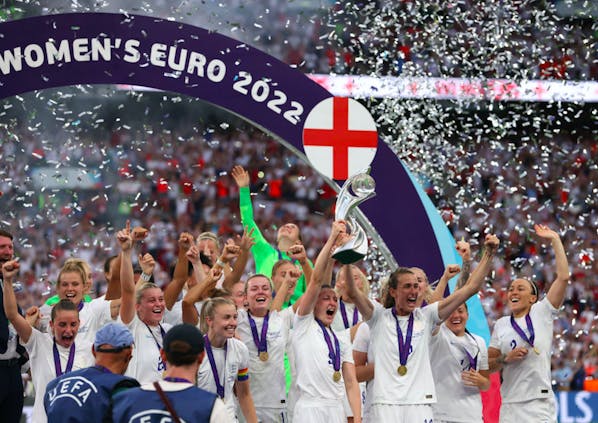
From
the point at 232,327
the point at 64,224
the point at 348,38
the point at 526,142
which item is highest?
the point at 348,38

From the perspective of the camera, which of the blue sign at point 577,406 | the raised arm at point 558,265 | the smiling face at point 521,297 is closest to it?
the raised arm at point 558,265

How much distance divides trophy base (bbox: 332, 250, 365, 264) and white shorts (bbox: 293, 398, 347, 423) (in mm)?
1288

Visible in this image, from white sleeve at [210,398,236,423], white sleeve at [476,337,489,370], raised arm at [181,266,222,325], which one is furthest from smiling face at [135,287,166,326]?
white sleeve at [210,398,236,423]

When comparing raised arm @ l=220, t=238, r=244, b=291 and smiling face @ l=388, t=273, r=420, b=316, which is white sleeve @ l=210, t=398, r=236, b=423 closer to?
smiling face @ l=388, t=273, r=420, b=316

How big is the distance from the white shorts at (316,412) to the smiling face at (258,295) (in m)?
0.73

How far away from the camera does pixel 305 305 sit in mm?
8008

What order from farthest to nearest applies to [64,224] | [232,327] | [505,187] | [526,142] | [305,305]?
1. [526,142]
2. [505,187]
3. [64,224]
4. [305,305]
5. [232,327]

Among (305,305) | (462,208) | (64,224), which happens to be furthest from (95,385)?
(462,208)

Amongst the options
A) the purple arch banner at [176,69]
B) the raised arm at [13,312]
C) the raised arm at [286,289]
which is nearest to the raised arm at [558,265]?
the purple arch banner at [176,69]

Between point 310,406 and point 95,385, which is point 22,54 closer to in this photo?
point 310,406

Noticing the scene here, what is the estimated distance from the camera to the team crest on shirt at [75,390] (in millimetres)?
5129

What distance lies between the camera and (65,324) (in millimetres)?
7344

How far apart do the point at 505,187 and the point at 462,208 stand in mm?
786

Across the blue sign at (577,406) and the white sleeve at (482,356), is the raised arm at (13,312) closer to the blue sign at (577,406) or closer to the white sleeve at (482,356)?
the white sleeve at (482,356)
